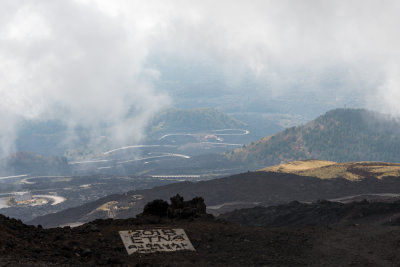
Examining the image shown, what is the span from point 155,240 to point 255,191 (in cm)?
9471

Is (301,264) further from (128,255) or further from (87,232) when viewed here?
(87,232)

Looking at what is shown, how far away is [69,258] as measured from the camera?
85.9 ft

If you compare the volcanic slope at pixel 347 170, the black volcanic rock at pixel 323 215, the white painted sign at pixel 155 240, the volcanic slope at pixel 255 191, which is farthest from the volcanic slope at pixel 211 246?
the volcanic slope at pixel 347 170

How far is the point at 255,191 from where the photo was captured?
408 ft

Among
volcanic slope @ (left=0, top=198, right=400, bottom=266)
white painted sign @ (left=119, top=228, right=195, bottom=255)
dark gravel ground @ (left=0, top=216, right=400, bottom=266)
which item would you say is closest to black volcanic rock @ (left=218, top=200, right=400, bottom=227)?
dark gravel ground @ (left=0, top=216, right=400, bottom=266)

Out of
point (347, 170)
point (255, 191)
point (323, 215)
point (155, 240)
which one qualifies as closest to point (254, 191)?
point (255, 191)

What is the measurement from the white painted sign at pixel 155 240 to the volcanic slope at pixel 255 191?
223 ft

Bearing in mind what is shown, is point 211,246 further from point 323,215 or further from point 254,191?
point 254,191

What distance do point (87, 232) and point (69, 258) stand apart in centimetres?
556

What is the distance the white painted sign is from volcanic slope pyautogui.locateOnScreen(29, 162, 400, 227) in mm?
67968

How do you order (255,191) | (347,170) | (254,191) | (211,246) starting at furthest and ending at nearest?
(347,170)
(254,191)
(255,191)
(211,246)

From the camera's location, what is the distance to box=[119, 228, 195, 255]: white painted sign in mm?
29750

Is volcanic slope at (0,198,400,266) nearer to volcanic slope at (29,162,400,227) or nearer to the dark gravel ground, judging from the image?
the dark gravel ground

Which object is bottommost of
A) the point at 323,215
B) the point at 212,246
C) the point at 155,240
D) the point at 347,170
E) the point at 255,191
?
the point at 212,246
